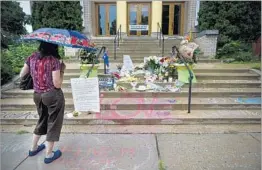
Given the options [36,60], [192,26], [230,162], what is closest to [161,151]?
[230,162]

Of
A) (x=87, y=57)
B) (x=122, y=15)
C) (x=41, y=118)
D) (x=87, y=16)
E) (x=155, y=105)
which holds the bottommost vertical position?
(x=155, y=105)

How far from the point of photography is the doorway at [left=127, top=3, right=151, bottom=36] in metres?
12.6

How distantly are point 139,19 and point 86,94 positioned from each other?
9.82m

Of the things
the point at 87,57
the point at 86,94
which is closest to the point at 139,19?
the point at 87,57

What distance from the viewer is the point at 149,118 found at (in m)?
4.08

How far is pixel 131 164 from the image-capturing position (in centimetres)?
281

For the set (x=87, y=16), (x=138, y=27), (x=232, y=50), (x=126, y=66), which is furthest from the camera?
(x=138, y=27)

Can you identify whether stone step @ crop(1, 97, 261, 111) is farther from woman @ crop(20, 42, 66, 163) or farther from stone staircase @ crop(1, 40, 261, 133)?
woman @ crop(20, 42, 66, 163)

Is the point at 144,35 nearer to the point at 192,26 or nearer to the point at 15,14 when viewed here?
the point at 192,26

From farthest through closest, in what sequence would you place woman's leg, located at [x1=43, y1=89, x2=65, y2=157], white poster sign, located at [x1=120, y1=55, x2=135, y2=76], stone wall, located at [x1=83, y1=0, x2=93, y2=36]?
stone wall, located at [x1=83, y1=0, x2=93, y2=36], white poster sign, located at [x1=120, y1=55, x2=135, y2=76], woman's leg, located at [x1=43, y1=89, x2=65, y2=157]

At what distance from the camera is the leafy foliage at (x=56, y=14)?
9.84m

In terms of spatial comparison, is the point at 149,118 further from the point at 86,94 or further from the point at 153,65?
the point at 153,65

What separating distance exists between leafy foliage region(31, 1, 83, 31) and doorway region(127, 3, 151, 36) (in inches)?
141

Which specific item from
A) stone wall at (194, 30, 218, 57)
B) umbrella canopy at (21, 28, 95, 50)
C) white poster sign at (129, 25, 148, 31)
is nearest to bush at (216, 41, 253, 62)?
stone wall at (194, 30, 218, 57)
